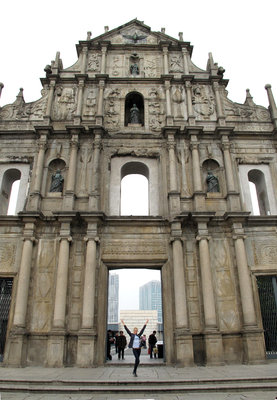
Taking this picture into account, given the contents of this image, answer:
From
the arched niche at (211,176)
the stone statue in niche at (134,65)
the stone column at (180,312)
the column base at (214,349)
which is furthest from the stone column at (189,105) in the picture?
the column base at (214,349)

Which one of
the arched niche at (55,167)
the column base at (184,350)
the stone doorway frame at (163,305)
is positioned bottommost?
the column base at (184,350)

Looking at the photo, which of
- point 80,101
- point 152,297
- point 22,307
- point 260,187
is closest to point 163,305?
point 22,307

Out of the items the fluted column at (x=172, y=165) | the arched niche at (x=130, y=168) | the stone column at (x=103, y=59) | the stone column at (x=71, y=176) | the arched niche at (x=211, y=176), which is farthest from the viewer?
the stone column at (x=103, y=59)

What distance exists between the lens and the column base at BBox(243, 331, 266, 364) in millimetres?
10773

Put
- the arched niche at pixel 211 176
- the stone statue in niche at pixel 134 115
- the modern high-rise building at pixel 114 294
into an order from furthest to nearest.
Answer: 1. the modern high-rise building at pixel 114 294
2. the stone statue in niche at pixel 134 115
3. the arched niche at pixel 211 176

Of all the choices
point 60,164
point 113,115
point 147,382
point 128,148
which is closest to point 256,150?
point 128,148

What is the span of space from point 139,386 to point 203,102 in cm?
1305

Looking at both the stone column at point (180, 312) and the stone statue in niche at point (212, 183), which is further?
the stone statue in niche at point (212, 183)

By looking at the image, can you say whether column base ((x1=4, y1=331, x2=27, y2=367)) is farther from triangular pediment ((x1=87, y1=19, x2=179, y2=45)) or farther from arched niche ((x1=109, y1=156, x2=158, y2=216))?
triangular pediment ((x1=87, y1=19, x2=179, y2=45))

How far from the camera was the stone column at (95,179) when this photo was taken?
13.1m

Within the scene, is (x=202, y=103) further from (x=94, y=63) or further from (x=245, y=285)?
(x=245, y=285)

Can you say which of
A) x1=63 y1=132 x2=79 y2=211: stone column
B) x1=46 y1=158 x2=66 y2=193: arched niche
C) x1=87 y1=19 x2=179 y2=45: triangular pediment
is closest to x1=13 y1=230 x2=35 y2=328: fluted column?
x1=63 y1=132 x2=79 y2=211: stone column

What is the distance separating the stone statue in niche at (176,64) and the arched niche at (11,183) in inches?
365

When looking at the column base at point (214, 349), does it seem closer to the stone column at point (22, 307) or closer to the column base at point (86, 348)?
the column base at point (86, 348)
